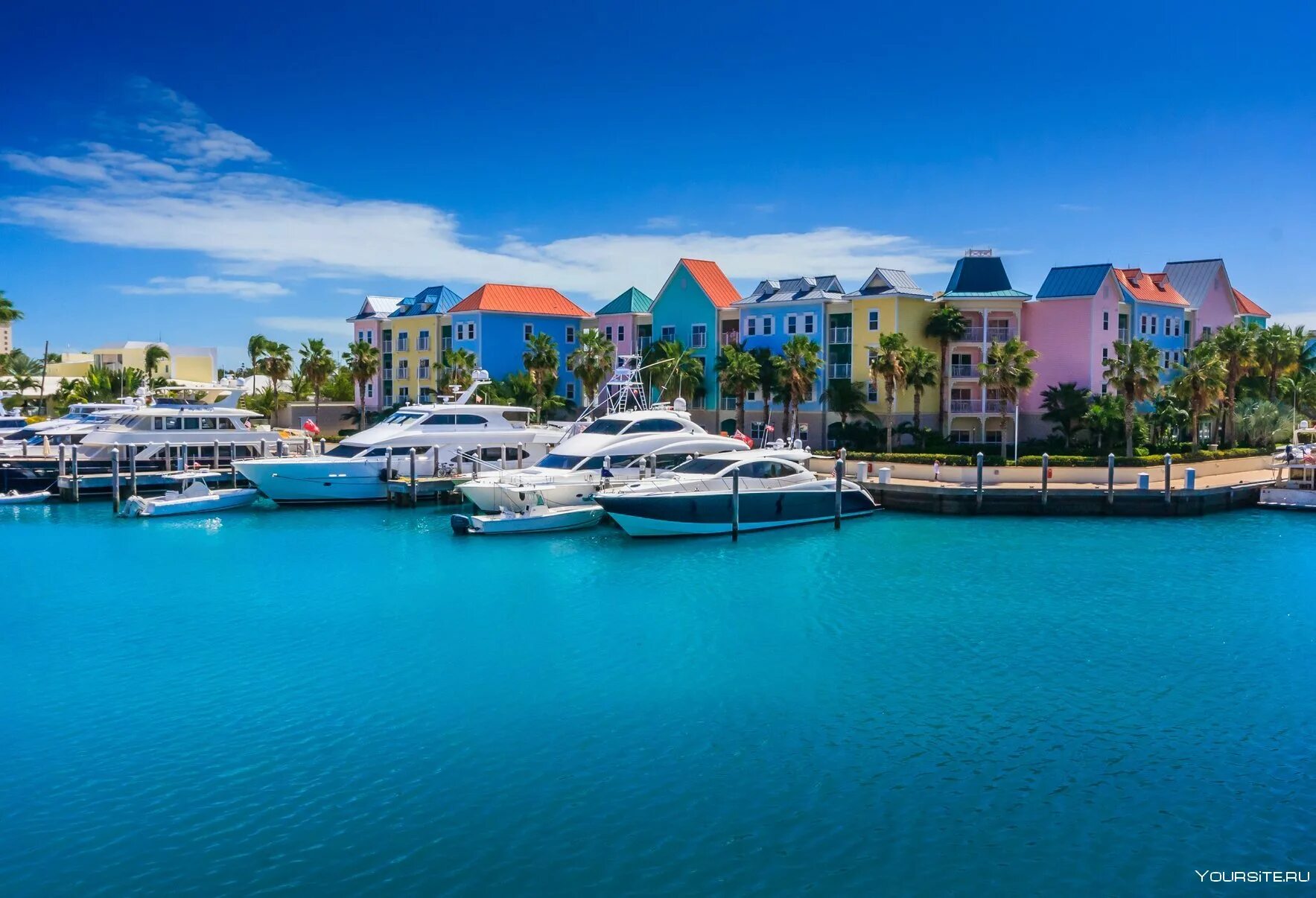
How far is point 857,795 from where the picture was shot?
14859mm

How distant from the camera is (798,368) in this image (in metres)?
54.4

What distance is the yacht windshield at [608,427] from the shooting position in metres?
41.5

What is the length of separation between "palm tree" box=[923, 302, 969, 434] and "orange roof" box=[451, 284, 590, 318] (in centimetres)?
2641

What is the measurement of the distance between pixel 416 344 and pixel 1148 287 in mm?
49060

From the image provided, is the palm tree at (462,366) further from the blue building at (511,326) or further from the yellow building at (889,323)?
the yellow building at (889,323)

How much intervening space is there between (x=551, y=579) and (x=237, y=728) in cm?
1306

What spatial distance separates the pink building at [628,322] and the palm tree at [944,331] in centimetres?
1897

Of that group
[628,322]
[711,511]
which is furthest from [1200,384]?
[628,322]

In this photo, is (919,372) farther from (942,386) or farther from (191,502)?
(191,502)

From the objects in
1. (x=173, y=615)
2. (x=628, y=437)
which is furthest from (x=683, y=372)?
(x=173, y=615)

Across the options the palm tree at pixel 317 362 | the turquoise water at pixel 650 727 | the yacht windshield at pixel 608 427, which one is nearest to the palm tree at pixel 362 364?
the palm tree at pixel 317 362

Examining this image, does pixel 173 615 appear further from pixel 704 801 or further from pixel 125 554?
pixel 704 801

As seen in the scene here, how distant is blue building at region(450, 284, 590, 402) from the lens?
230ft

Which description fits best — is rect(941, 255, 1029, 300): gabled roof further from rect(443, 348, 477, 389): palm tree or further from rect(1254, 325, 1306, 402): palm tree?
rect(443, 348, 477, 389): palm tree
